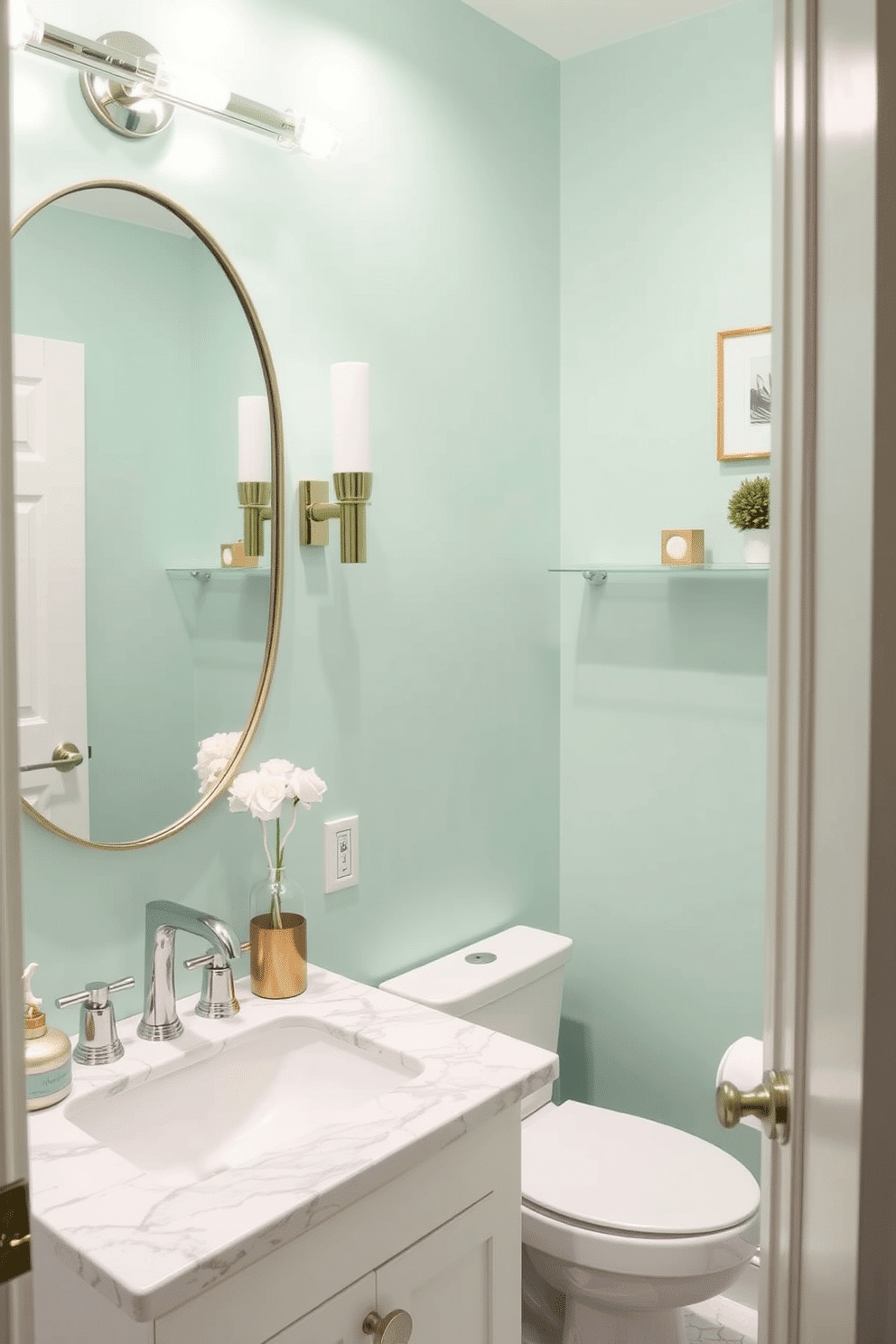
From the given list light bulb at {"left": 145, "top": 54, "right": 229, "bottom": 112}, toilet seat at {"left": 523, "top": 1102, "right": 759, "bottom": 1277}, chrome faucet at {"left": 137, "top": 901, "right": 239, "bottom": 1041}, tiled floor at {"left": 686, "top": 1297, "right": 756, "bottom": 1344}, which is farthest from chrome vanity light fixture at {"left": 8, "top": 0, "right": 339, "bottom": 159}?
tiled floor at {"left": 686, "top": 1297, "right": 756, "bottom": 1344}

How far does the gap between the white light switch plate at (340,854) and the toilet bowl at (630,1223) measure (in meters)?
0.56

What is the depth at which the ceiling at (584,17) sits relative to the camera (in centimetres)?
206

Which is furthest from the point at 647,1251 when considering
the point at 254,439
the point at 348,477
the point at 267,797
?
the point at 254,439

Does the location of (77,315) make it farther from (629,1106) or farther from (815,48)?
(629,1106)

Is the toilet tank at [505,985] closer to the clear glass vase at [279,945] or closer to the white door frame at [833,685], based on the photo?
the clear glass vase at [279,945]

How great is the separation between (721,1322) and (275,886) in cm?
132

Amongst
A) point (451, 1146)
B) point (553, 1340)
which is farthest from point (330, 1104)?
point (553, 1340)

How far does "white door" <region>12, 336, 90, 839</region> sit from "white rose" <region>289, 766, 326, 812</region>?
0.97 ft

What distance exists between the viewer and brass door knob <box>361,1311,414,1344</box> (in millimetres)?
1262

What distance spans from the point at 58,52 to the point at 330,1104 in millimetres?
1406

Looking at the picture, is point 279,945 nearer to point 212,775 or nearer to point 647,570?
point 212,775

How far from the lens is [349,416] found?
5.64ft

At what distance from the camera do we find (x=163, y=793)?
161cm

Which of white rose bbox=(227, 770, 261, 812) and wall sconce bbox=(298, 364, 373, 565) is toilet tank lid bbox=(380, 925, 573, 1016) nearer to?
white rose bbox=(227, 770, 261, 812)
